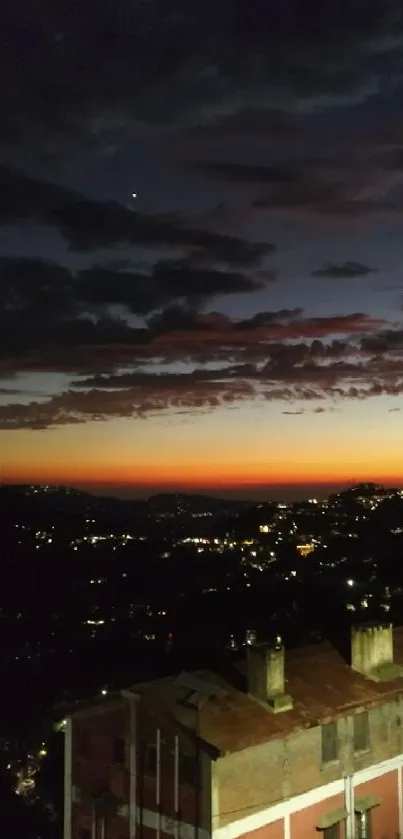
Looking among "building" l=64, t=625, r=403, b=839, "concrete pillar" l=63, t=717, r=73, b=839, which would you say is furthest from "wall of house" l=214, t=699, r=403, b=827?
"concrete pillar" l=63, t=717, r=73, b=839

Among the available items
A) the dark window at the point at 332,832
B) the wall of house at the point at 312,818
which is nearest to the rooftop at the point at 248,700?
the wall of house at the point at 312,818

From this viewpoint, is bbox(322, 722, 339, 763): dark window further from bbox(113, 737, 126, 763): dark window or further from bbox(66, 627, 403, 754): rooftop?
bbox(113, 737, 126, 763): dark window

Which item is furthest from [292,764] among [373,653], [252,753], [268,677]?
[373,653]

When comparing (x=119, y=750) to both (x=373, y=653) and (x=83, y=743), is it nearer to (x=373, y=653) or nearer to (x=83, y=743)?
(x=83, y=743)

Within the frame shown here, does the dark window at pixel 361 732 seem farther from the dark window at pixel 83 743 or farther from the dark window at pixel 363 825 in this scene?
the dark window at pixel 83 743

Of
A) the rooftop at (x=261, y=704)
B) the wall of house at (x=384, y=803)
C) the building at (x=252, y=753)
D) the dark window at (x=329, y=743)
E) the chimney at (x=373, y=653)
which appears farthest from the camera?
the chimney at (x=373, y=653)
